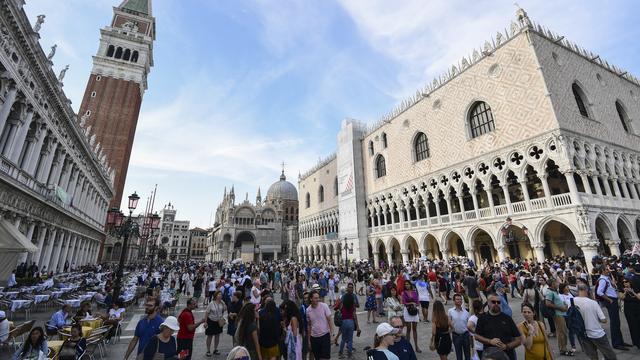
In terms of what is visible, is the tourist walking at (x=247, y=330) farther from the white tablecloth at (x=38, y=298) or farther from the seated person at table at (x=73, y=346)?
the white tablecloth at (x=38, y=298)

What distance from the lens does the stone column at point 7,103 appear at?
33.9 ft

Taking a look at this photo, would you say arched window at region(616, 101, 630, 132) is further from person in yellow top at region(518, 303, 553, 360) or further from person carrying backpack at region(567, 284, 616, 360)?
person in yellow top at region(518, 303, 553, 360)

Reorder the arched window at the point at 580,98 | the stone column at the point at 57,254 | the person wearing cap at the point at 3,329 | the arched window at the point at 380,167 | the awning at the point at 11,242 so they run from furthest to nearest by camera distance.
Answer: the arched window at the point at 380,167 → the arched window at the point at 580,98 → the stone column at the point at 57,254 → the awning at the point at 11,242 → the person wearing cap at the point at 3,329

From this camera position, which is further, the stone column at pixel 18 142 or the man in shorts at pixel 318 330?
the stone column at pixel 18 142

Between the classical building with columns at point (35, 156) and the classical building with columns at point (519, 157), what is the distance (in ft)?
73.1

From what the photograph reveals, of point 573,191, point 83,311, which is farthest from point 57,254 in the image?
point 573,191

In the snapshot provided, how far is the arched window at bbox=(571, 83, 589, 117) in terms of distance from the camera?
19244 mm

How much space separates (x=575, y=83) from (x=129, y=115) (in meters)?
45.7

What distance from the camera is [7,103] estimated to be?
411 inches

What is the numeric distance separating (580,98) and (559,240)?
10.1m

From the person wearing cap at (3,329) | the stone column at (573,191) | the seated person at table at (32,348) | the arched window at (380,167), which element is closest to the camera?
the seated person at table at (32,348)

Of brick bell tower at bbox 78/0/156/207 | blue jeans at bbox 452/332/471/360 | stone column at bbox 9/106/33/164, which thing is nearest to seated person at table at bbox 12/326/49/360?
blue jeans at bbox 452/332/471/360

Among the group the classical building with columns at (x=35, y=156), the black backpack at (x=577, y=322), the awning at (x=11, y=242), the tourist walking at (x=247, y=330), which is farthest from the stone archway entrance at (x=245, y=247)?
the black backpack at (x=577, y=322)

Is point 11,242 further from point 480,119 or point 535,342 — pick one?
point 480,119
